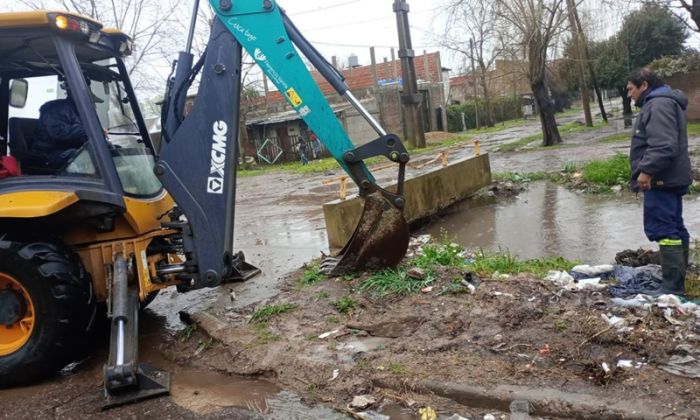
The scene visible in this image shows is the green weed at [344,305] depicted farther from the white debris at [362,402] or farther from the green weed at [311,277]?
the white debris at [362,402]

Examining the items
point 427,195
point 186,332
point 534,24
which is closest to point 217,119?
point 186,332

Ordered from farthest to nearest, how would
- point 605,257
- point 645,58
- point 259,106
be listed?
point 259,106
point 645,58
point 605,257

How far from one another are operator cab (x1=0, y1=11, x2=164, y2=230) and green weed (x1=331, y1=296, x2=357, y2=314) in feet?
6.15

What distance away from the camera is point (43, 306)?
429cm

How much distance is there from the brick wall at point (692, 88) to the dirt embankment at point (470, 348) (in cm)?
2012

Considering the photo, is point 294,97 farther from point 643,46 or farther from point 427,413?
point 643,46

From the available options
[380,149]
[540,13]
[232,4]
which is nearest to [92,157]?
[232,4]

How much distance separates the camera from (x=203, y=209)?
473 cm

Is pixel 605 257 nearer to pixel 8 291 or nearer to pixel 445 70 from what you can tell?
pixel 8 291

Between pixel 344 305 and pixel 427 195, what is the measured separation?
504 cm

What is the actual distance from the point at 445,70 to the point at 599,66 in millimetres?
30314

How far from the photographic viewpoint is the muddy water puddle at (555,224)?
7.27m

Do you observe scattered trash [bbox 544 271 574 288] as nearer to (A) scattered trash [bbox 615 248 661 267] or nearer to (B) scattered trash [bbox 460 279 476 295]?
(B) scattered trash [bbox 460 279 476 295]

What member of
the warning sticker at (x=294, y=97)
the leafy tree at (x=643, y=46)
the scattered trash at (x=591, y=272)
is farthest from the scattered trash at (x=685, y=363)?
the leafy tree at (x=643, y=46)
